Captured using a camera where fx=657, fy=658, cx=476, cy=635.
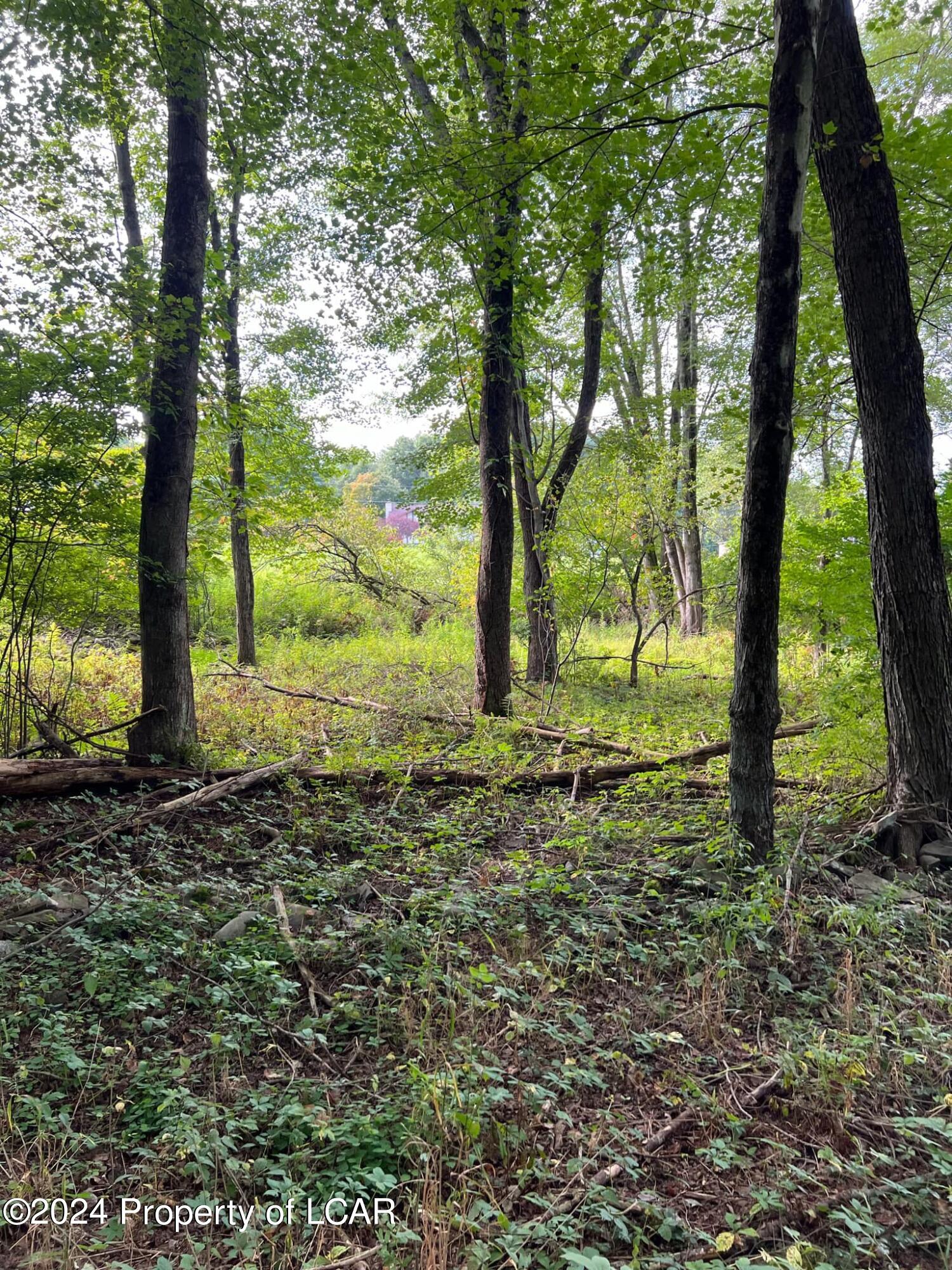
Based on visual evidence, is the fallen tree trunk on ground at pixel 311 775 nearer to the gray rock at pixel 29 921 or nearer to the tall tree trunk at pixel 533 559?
the gray rock at pixel 29 921

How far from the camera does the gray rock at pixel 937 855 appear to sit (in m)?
3.73

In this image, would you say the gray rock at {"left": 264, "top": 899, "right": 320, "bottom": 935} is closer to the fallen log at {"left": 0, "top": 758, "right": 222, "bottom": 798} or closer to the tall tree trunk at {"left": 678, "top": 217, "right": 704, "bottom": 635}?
the fallen log at {"left": 0, "top": 758, "right": 222, "bottom": 798}

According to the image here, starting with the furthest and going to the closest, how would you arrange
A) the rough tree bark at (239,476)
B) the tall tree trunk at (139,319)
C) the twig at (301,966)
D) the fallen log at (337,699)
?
Answer: 1. the rough tree bark at (239,476)
2. the fallen log at (337,699)
3. the tall tree trunk at (139,319)
4. the twig at (301,966)

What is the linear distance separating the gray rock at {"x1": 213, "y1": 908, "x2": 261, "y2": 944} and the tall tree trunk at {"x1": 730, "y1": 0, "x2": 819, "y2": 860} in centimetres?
266

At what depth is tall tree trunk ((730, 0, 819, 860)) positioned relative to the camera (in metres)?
3.29

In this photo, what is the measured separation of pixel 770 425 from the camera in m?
3.43

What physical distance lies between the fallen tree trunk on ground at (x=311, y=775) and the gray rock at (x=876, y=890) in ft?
5.80

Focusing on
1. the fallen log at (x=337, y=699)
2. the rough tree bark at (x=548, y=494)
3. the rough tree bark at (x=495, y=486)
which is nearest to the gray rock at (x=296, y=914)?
the fallen log at (x=337, y=699)

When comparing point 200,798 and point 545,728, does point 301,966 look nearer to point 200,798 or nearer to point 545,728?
point 200,798

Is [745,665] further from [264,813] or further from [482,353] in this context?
[482,353]

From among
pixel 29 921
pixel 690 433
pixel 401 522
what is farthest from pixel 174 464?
pixel 401 522

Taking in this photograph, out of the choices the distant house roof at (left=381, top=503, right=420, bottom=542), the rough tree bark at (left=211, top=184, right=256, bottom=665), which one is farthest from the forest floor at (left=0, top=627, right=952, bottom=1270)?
the distant house roof at (left=381, top=503, right=420, bottom=542)

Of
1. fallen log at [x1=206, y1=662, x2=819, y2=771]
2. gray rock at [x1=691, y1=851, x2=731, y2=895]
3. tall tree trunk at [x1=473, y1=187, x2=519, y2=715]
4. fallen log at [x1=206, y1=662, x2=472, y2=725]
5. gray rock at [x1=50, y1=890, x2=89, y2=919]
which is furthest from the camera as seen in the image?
tall tree trunk at [x1=473, y1=187, x2=519, y2=715]

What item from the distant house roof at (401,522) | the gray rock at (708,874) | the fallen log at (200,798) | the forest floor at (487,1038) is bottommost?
the forest floor at (487,1038)
